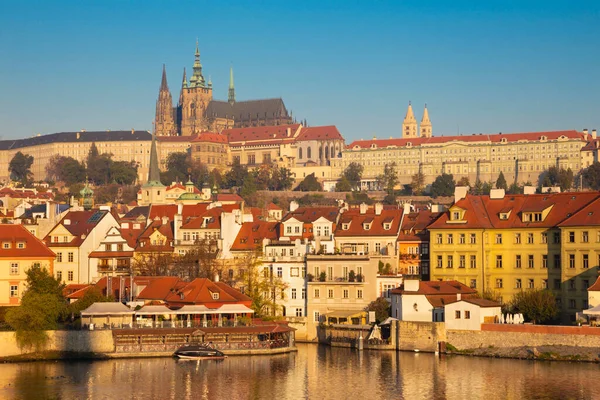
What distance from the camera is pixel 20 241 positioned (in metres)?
65.1

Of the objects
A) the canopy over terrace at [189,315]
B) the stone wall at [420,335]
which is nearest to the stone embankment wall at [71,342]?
the canopy over terrace at [189,315]

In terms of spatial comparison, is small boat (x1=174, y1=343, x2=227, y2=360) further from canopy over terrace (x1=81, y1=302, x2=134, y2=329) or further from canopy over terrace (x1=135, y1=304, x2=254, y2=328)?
canopy over terrace (x1=81, y1=302, x2=134, y2=329)

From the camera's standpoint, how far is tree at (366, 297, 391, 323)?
59594mm

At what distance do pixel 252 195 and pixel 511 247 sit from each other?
131 meters

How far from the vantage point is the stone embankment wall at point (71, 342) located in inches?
2158

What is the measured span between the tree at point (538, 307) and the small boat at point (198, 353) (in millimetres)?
14675

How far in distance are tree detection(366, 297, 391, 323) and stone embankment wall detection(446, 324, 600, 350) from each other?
4609 mm

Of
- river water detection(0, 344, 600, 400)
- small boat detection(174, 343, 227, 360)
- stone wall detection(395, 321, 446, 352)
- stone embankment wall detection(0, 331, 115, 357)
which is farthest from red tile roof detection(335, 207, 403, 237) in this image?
stone embankment wall detection(0, 331, 115, 357)

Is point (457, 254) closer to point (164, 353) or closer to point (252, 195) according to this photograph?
point (164, 353)

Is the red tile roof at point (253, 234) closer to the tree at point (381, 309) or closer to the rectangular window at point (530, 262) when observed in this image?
the tree at point (381, 309)

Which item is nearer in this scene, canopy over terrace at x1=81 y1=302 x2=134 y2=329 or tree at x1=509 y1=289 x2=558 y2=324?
canopy over terrace at x1=81 y1=302 x2=134 y2=329

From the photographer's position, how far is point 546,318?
57.1 metres

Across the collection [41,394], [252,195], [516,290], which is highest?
[252,195]

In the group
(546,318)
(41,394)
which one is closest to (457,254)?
(546,318)
